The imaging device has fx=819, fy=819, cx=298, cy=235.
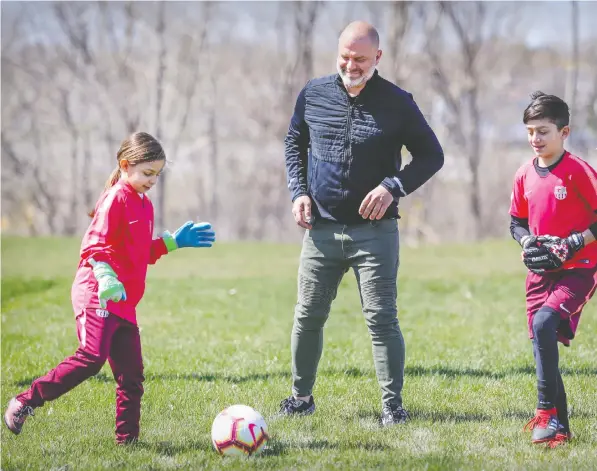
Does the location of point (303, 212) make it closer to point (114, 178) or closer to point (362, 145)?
point (362, 145)

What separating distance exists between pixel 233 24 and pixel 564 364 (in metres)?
25.4

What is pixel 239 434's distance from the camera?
172 inches

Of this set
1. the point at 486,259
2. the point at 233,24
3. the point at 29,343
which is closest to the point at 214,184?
the point at 233,24

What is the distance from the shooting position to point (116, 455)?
4.39 m

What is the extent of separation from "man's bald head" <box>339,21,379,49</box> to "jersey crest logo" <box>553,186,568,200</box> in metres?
1.33

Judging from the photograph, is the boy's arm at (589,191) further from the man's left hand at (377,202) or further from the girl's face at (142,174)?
the girl's face at (142,174)

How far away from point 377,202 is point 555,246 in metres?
1.03

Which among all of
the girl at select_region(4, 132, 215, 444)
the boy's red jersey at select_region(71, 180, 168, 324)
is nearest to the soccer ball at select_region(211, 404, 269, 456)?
the girl at select_region(4, 132, 215, 444)

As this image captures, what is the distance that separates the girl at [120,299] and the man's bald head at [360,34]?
1283 millimetres

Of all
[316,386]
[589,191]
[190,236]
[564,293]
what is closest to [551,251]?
[564,293]

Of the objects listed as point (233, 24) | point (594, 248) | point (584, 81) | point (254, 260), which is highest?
point (233, 24)

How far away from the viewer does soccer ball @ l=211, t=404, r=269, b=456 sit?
4355mm

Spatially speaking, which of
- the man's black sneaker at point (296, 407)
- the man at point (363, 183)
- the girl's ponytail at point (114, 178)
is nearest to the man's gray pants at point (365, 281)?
the man at point (363, 183)

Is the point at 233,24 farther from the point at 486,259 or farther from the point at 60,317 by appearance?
the point at 60,317
